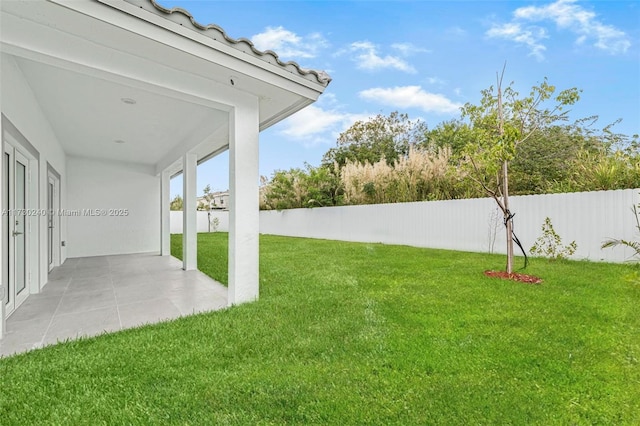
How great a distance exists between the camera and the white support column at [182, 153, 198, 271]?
738 centimetres

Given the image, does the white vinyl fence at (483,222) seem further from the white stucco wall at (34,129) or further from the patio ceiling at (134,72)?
the white stucco wall at (34,129)

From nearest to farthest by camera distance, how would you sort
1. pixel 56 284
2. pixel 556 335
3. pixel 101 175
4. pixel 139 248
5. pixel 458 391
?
1. pixel 458 391
2. pixel 556 335
3. pixel 56 284
4. pixel 101 175
5. pixel 139 248

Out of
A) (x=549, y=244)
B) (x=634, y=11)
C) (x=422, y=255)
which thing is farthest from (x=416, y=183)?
(x=634, y=11)

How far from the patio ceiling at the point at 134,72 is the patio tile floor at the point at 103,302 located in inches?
110

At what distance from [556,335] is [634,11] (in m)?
8.18

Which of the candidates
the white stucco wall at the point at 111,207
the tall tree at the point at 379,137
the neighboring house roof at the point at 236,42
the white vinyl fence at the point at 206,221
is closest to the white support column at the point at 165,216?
the white stucco wall at the point at 111,207

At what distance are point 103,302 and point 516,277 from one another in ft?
22.1

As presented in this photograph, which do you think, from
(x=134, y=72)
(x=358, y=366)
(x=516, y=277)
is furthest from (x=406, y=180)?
(x=358, y=366)

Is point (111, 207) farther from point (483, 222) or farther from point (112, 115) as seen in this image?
point (483, 222)

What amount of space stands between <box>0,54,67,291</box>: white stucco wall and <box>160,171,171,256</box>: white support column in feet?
9.69

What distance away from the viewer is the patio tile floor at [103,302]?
3.45 meters

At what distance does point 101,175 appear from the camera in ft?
32.5

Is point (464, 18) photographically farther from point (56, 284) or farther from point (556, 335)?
point (56, 284)

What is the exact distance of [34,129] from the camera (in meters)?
4.89
